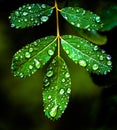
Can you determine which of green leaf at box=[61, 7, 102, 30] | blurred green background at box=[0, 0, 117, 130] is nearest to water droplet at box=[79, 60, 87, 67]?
green leaf at box=[61, 7, 102, 30]

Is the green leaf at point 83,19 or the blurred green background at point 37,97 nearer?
the green leaf at point 83,19

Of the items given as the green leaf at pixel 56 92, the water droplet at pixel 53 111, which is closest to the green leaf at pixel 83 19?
the green leaf at pixel 56 92

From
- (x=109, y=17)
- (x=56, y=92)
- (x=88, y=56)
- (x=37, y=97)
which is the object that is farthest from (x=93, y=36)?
(x=37, y=97)

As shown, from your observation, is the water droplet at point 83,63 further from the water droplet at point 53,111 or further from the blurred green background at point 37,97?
the blurred green background at point 37,97

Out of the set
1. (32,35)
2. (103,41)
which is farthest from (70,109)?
(103,41)

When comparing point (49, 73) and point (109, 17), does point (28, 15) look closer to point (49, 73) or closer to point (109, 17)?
point (49, 73)

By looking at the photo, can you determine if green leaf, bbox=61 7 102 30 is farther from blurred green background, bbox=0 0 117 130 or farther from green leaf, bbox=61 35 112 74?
blurred green background, bbox=0 0 117 130
